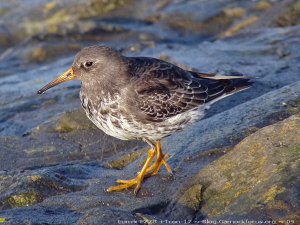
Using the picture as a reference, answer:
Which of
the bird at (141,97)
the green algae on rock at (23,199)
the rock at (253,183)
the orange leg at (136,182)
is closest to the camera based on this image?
the rock at (253,183)

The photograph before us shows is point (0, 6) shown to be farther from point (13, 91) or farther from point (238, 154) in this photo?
point (238, 154)

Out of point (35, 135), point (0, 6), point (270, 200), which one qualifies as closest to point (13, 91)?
point (35, 135)

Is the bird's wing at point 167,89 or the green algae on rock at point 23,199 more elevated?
the bird's wing at point 167,89

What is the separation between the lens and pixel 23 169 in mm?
6863

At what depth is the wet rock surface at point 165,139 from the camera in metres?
4.70

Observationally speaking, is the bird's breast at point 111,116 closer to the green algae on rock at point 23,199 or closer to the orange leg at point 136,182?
the orange leg at point 136,182

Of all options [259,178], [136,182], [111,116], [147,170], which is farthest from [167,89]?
[259,178]

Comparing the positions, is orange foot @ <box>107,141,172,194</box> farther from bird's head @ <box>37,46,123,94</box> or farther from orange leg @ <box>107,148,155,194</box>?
bird's head @ <box>37,46,123,94</box>

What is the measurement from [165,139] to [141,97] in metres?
1.16

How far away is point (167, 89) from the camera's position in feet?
20.9

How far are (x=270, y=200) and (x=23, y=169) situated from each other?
3464 millimetres

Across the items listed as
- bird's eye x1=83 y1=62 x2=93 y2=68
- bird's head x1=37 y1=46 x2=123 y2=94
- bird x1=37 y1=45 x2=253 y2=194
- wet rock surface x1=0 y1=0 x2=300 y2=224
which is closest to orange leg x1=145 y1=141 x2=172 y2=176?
bird x1=37 y1=45 x2=253 y2=194

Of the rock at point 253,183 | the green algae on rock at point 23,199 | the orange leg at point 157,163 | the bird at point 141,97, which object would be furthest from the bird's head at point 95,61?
the rock at point 253,183

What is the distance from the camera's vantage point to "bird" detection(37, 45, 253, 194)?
5.95 meters
